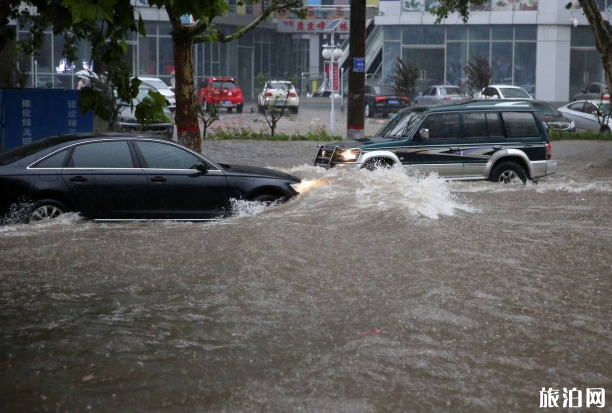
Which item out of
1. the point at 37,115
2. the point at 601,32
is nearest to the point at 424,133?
the point at 37,115

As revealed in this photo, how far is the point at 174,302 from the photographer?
26.5ft

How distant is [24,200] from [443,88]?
1184 inches

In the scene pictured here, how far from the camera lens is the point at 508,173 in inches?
602

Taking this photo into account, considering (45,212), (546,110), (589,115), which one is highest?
(546,110)

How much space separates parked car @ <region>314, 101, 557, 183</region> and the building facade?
3214 centimetres

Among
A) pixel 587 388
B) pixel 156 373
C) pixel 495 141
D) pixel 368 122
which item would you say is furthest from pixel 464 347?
pixel 368 122

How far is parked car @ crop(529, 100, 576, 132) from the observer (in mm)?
29000

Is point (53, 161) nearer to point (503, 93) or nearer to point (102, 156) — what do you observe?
point (102, 156)

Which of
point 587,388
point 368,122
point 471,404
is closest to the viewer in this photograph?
point 471,404

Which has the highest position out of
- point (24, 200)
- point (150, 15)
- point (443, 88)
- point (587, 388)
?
point (150, 15)

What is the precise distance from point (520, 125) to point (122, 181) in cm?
731

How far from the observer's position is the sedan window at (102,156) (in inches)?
443

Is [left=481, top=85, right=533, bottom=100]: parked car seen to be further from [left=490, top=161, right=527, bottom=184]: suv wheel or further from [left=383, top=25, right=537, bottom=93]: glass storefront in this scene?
[left=490, top=161, right=527, bottom=184]: suv wheel

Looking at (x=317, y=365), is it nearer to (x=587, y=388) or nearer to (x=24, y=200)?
(x=587, y=388)
